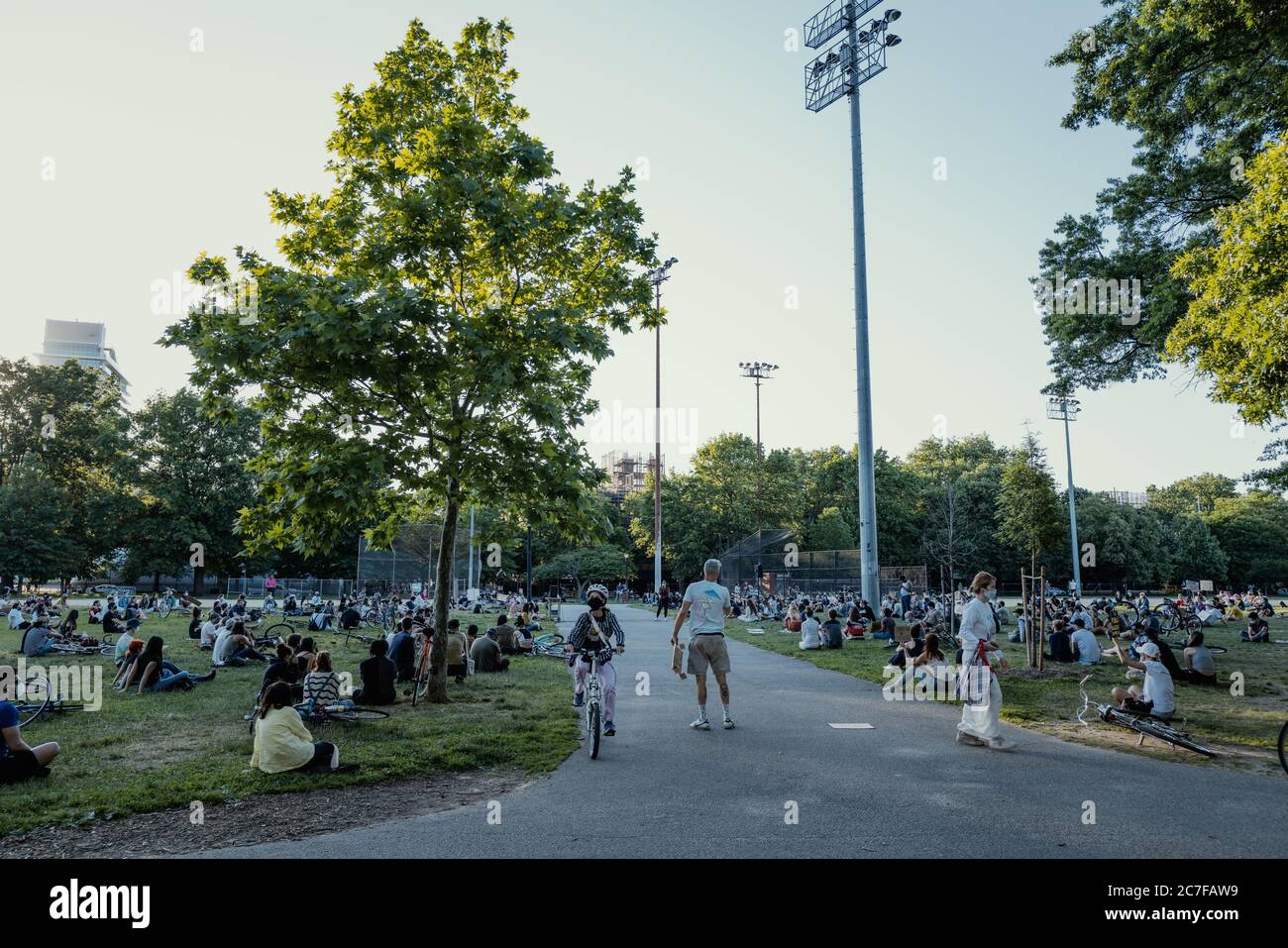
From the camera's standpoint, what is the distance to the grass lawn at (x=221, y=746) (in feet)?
21.8

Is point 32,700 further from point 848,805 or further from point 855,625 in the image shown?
point 855,625

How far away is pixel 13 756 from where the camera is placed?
717cm

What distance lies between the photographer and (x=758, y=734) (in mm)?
9258

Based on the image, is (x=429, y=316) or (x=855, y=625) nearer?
(x=429, y=316)

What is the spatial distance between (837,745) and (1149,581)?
273 feet

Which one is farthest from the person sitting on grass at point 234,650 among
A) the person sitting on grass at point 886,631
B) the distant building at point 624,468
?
the distant building at point 624,468

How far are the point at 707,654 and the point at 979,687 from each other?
306 centimetres

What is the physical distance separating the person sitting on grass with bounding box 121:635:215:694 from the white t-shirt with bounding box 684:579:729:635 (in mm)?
9707

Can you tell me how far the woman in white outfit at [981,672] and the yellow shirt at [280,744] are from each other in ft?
23.2

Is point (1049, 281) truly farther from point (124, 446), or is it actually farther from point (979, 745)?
point (124, 446)

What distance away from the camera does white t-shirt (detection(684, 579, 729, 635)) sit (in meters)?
9.29

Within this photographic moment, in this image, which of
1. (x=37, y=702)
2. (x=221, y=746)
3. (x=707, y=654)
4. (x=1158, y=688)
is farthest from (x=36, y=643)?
(x=1158, y=688)

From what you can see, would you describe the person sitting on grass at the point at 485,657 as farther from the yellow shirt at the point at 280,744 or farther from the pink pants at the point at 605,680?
the yellow shirt at the point at 280,744
